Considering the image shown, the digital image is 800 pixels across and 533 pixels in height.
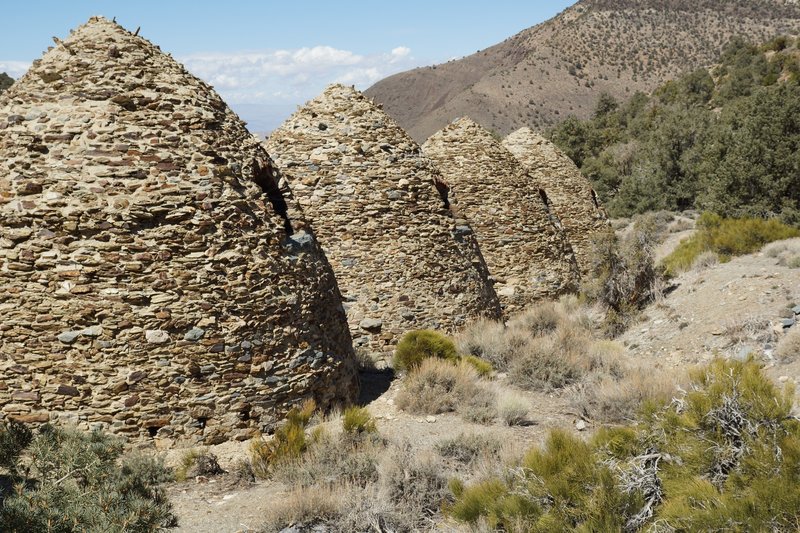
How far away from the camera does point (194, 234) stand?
654 cm

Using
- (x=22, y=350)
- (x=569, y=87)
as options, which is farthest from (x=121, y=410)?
(x=569, y=87)

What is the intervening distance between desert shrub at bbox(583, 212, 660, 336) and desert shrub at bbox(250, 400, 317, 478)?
947cm

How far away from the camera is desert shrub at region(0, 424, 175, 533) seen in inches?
171

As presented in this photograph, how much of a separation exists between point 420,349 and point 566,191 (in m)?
9.67

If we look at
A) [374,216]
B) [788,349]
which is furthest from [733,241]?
[374,216]

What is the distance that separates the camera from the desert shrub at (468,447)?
6684 mm

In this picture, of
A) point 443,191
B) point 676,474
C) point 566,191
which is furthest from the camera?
point 566,191

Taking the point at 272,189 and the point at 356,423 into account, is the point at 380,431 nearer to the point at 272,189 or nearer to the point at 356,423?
the point at 356,423

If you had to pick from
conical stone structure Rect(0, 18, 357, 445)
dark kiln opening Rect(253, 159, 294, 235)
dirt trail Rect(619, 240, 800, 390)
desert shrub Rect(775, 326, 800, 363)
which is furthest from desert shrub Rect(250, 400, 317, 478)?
desert shrub Rect(775, 326, 800, 363)

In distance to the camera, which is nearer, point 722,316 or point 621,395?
point 621,395

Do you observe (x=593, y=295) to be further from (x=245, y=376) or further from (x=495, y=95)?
(x=495, y=95)

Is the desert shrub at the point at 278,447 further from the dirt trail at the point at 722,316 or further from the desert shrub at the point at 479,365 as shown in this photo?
the dirt trail at the point at 722,316

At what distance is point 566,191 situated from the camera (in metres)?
17.5

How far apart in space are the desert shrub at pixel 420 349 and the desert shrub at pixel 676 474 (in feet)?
12.7
